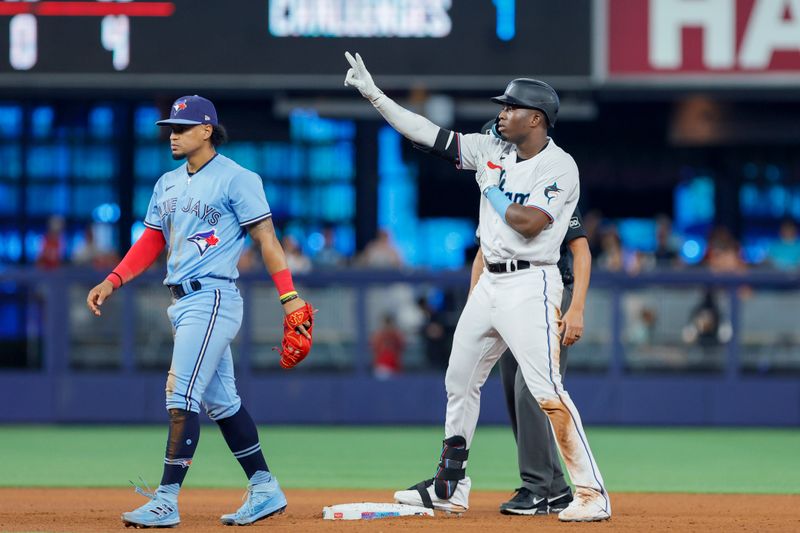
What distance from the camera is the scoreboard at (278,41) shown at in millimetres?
11406

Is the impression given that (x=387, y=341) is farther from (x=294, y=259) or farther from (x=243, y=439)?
(x=243, y=439)

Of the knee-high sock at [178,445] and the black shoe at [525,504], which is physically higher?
the knee-high sock at [178,445]

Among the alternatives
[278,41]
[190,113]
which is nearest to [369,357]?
[278,41]

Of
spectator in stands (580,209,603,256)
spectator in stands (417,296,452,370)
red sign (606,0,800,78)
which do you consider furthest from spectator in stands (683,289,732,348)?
spectator in stands (417,296,452,370)

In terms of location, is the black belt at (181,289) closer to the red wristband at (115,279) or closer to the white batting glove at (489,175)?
the red wristband at (115,279)

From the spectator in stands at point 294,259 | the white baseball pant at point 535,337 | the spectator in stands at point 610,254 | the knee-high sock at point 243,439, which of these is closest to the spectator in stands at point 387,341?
the spectator in stands at point 294,259

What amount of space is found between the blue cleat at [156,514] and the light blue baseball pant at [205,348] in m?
0.39

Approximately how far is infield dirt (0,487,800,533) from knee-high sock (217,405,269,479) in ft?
0.83

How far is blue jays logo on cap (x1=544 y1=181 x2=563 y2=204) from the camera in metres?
6.09

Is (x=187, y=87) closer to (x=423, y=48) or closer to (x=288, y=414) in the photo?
(x=423, y=48)

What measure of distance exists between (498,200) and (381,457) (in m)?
4.09

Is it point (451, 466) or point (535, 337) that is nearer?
point (535, 337)

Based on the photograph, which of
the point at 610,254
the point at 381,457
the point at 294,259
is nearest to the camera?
the point at 381,457

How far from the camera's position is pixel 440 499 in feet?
20.9
